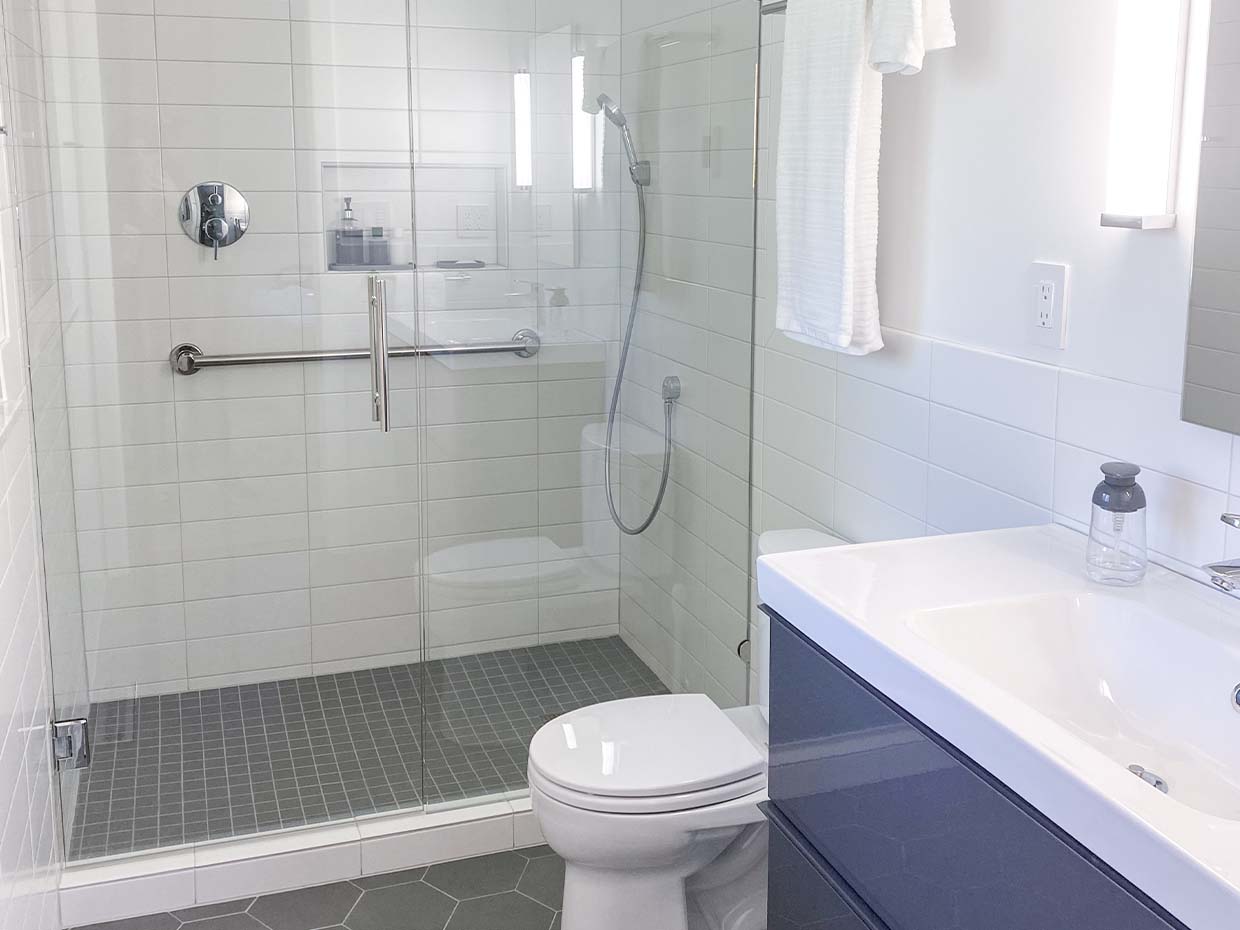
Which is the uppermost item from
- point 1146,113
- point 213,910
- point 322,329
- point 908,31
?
point 908,31

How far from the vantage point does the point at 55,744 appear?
2307 mm

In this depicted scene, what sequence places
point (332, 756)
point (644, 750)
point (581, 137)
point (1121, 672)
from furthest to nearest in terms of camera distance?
point (332, 756)
point (581, 137)
point (644, 750)
point (1121, 672)

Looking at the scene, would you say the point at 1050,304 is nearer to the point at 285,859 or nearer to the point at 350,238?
the point at 350,238

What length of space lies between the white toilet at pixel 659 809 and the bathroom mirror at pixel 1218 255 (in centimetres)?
88

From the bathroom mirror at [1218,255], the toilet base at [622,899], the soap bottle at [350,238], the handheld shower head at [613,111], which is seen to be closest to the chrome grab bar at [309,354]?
the soap bottle at [350,238]

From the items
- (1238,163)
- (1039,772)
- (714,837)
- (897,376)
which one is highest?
(1238,163)

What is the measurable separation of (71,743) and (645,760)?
1172mm

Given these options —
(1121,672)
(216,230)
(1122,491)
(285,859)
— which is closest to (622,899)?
(285,859)

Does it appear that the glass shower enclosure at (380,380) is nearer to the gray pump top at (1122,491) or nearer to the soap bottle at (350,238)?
the soap bottle at (350,238)

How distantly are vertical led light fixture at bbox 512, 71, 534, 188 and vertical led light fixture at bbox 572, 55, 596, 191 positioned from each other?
9cm

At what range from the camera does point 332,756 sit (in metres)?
2.78

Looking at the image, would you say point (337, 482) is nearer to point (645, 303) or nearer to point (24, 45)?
point (645, 303)

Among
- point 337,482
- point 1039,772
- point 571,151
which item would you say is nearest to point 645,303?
point 571,151

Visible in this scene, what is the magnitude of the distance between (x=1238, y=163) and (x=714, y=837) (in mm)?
1285
